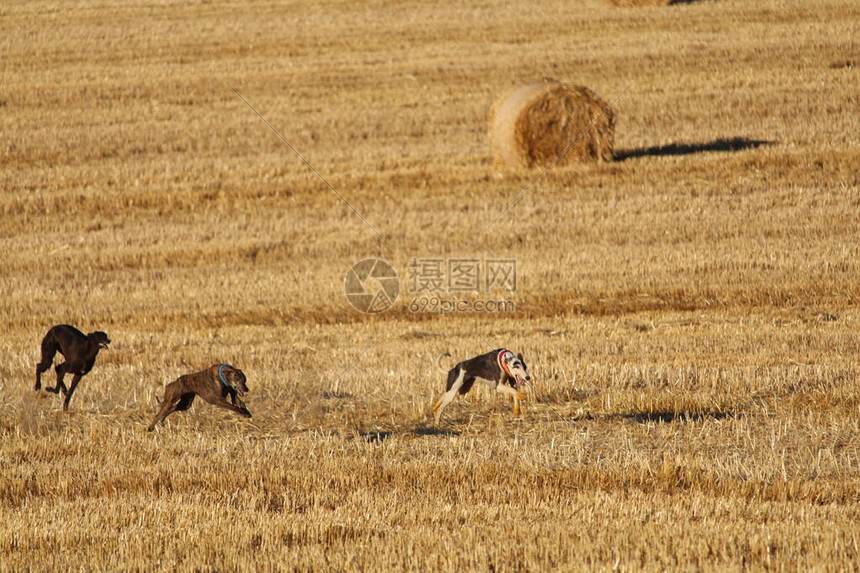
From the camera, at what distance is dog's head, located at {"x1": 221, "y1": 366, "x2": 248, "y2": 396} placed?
748cm

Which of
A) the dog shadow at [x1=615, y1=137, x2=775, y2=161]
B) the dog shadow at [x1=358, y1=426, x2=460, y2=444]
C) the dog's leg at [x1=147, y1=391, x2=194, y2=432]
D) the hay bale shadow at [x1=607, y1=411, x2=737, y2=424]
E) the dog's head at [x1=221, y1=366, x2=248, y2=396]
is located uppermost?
the dog shadow at [x1=615, y1=137, x2=775, y2=161]

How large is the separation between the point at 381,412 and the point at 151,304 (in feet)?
23.4

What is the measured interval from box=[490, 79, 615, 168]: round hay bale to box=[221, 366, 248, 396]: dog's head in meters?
14.1

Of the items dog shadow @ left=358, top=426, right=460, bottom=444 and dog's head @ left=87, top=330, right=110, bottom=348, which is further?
dog's head @ left=87, top=330, right=110, bottom=348

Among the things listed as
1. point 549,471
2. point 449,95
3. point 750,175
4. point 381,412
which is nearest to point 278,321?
point 381,412

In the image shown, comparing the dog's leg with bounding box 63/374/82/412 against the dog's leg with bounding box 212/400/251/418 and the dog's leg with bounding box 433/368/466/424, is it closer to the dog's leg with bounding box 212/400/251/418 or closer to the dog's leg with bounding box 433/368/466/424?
the dog's leg with bounding box 212/400/251/418

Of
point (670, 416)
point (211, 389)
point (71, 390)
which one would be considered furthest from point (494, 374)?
point (71, 390)

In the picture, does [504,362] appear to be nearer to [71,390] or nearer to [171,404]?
[171,404]

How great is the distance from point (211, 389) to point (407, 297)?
7637mm

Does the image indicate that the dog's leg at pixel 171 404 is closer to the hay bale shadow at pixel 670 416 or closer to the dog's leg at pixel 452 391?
the dog's leg at pixel 452 391

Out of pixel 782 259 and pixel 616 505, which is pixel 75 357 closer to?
pixel 616 505

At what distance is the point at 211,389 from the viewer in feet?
25.3

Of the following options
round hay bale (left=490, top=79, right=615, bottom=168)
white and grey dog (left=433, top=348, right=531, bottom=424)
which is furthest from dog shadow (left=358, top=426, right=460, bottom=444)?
round hay bale (left=490, top=79, right=615, bottom=168)

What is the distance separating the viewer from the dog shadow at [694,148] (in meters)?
21.2
